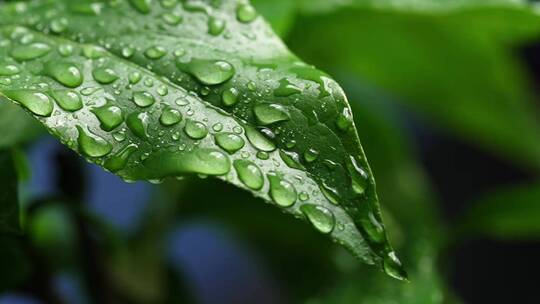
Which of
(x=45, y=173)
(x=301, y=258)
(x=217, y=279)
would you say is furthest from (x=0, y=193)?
(x=217, y=279)

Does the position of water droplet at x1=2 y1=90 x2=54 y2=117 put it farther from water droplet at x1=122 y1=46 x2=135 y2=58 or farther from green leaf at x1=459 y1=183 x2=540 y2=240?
green leaf at x1=459 y1=183 x2=540 y2=240

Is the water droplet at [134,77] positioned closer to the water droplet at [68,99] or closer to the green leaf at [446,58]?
the water droplet at [68,99]

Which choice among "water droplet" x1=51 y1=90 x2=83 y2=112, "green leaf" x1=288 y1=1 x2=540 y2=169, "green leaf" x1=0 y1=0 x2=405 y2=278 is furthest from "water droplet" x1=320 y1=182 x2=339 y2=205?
"green leaf" x1=288 y1=1 x2=540 y2=169

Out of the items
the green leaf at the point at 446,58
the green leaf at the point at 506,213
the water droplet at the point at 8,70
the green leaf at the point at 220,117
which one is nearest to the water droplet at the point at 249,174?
the green leaf at the point at 220,117

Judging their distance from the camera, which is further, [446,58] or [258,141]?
[446,58]

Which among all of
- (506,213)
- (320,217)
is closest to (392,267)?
(320,217)

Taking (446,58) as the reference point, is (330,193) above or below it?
above

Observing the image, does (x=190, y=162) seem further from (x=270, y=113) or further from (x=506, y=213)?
(x=506, y=213)
